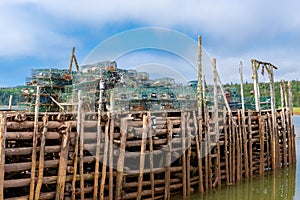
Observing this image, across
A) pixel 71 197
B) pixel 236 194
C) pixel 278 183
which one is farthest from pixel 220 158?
pixel 71 197

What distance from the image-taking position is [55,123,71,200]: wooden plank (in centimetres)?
918

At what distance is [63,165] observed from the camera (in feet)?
30.4

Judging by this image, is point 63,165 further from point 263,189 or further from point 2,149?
point 263,189

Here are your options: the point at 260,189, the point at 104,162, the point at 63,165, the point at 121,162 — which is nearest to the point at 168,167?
the point at 121,162

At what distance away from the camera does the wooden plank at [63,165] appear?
9.18m

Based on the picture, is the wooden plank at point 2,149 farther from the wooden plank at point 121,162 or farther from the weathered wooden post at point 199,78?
the weathered wooden post at point 199,78

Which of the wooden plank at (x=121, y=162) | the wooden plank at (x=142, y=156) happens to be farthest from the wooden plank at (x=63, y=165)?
the wooden plank at (x=142, y=156)

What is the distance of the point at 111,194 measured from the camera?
10195 mm

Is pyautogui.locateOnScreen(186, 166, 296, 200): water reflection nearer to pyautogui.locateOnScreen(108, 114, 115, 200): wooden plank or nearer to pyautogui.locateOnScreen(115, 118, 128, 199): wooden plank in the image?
pyautogui.locateOnScreen(115, 118, 128, 199): wooden plank

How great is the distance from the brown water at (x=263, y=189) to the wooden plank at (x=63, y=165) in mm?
5535

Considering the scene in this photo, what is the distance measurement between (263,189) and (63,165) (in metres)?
9.52

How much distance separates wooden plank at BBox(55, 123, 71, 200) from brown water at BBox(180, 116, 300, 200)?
554 cm

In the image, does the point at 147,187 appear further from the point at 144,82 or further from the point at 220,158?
the point at 144,82

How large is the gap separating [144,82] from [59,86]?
5.51m
